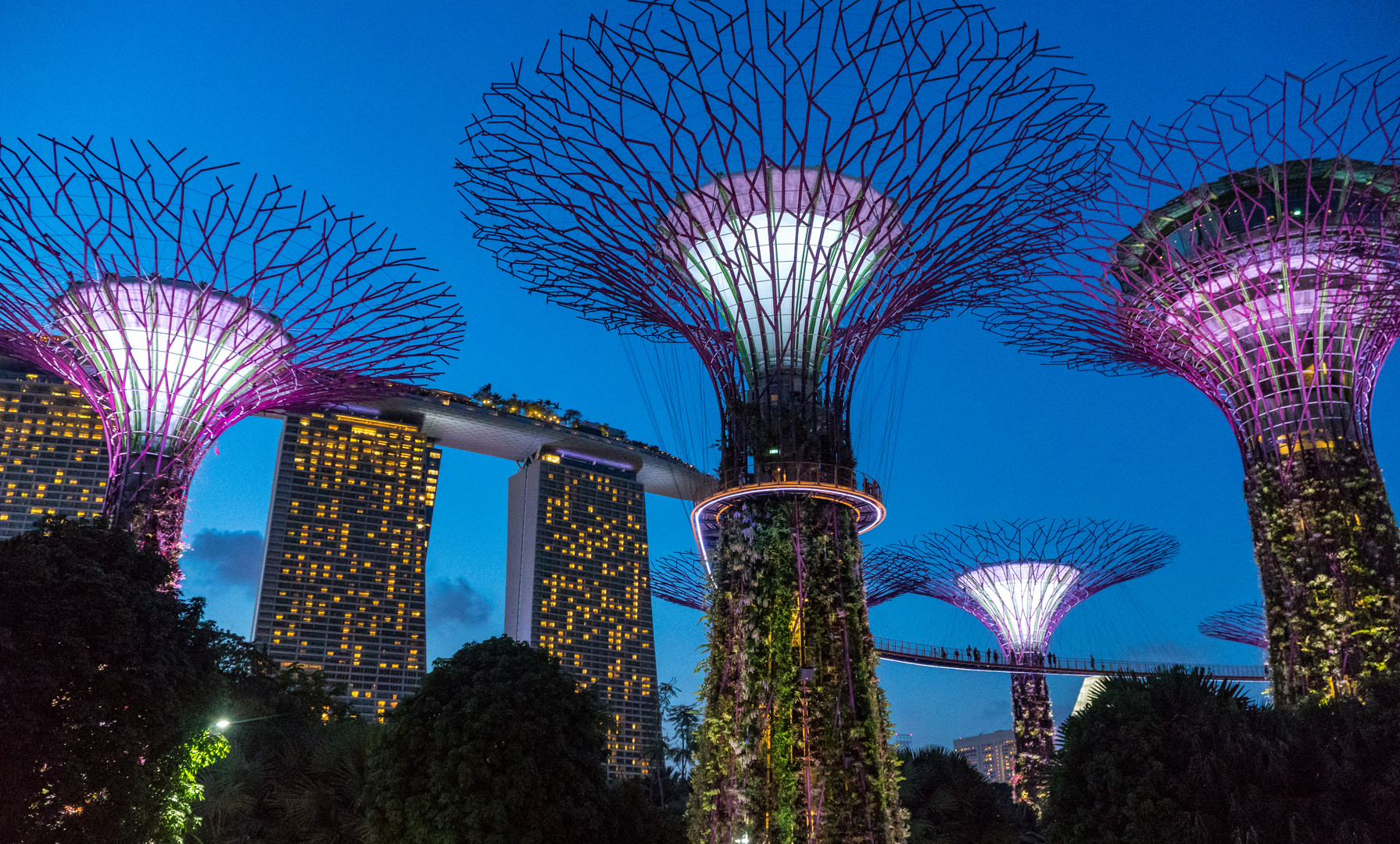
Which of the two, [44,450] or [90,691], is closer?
[90,691]

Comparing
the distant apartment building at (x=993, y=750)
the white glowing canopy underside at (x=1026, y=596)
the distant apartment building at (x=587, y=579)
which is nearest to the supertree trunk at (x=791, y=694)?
the white glowing canopy underside at (x=1026, y=596)

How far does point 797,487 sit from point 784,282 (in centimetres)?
354

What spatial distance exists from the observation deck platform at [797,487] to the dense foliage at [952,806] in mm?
10793

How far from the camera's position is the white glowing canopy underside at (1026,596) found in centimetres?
4447

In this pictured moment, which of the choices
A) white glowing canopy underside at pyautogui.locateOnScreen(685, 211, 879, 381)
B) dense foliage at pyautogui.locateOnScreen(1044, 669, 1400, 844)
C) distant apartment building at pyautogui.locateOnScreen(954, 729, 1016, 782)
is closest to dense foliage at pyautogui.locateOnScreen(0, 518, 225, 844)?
white glowing canopy underside at pyautogui.locateOnScreen(685, 211, 879, 381)

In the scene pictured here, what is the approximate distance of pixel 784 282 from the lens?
17.7m

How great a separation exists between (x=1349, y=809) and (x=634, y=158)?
44.9 feet

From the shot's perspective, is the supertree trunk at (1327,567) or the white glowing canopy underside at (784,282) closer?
the white glowing canopy underside at (784,282)

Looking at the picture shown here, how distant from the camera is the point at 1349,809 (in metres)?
14.2

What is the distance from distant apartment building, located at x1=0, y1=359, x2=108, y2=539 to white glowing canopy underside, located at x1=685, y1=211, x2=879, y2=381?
68.4 meters

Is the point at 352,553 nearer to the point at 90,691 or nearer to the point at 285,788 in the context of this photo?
the point at 285,788

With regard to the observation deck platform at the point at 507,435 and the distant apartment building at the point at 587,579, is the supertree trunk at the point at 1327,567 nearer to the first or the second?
the observation deck platform at the point at 507,435

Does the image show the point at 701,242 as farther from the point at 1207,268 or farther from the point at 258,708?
the point at 258,708

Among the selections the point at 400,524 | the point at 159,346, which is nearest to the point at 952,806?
the point at 159,346
